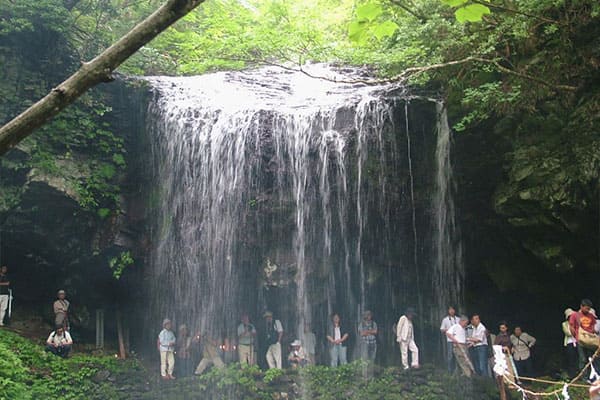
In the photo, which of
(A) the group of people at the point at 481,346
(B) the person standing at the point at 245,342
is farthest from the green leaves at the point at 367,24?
(B) the person standing at the point at 245,342

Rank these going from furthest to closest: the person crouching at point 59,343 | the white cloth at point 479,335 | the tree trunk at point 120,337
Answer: the tree trunk at point 120,337, the person crouching at point 59,343, the white cloth at point 479,335

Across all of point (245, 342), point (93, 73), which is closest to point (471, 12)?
point (93, 73)

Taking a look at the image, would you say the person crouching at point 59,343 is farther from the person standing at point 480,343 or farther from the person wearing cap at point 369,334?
the person standing at point 480,343

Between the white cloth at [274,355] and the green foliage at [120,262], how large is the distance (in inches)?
155

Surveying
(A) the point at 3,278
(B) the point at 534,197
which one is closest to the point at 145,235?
(A) the point at 3,278

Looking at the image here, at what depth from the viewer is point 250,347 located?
1100 centimetres

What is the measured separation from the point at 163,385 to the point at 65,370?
1.95 meters

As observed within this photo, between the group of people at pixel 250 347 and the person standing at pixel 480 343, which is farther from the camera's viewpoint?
the group of people at pixel 250 347

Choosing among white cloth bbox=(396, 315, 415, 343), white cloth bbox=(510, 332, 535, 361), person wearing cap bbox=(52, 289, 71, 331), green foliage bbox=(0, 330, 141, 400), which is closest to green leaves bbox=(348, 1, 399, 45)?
green foliage bbox=(0, 330, 141, 400)

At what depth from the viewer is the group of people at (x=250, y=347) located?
10750mm

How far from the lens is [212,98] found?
12773 mm

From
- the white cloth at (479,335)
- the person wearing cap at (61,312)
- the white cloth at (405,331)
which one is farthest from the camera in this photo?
the person wearing cap at (61,312)

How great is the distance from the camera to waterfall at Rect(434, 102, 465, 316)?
10.4 meters

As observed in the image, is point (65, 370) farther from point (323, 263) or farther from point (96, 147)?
point (323, 263)
